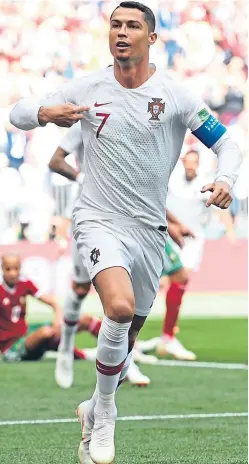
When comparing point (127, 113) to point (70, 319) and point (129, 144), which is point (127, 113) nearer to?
point (129, 144)

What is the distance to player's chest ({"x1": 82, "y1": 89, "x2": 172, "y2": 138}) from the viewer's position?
5.10 meters

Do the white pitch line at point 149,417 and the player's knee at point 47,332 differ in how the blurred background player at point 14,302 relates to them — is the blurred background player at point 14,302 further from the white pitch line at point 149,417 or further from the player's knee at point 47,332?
the white pitch line at point 149,417

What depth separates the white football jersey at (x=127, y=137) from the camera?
16.7 ft

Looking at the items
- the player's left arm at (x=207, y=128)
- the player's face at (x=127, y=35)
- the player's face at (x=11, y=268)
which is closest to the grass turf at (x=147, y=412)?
the player's face at (x=11, y=268)

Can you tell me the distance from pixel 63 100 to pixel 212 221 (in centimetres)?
1344

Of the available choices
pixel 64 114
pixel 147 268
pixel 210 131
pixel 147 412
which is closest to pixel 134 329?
pixel 147 268

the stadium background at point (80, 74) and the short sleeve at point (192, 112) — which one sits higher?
the short sleeve at point (192, 112)

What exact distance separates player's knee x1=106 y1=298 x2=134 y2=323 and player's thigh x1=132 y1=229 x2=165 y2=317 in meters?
0.53

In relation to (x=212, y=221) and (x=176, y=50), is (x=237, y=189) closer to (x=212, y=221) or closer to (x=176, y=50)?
(x=212, y=221)

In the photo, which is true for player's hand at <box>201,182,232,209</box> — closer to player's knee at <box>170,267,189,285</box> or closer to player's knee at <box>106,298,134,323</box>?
player's knee at <box>106,298,134,323</box>

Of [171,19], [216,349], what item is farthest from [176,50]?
[216,349]

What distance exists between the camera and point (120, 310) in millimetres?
4570

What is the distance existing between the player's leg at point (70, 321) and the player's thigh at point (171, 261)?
1.62 meters

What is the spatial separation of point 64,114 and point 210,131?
0.77 meters
